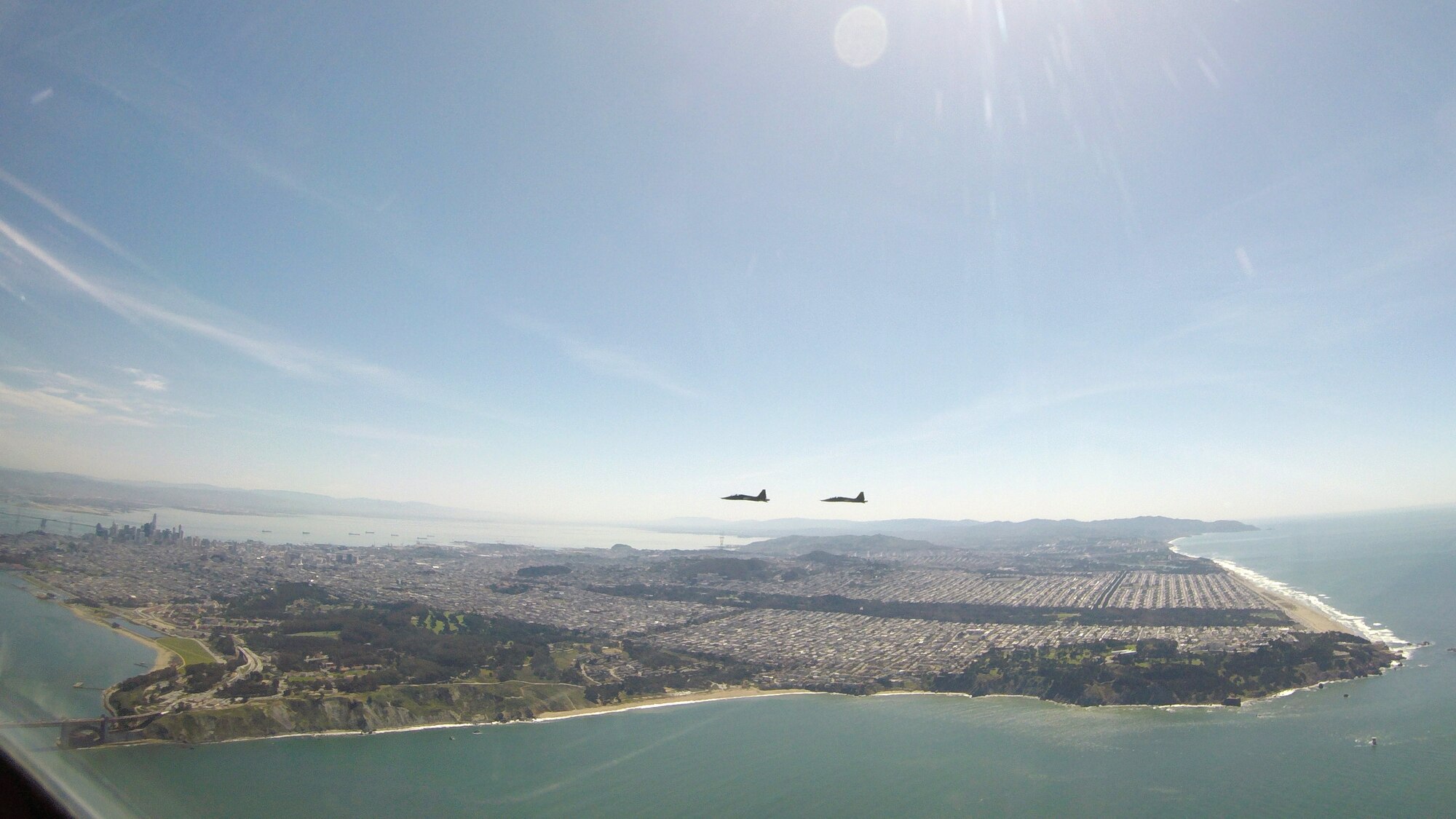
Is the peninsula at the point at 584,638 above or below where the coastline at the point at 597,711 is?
above

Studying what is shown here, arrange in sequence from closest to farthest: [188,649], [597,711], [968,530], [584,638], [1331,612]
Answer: [188,649] < [597,711] < [584,638] < [1331,612] < [968,530]

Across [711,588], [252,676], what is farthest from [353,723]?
[711,588]

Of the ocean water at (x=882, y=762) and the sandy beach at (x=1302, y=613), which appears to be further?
the sandy beach at (x=1302, y=613)

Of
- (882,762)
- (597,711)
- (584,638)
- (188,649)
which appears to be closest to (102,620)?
(188,649)

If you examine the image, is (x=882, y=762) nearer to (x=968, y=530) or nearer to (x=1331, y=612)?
(x=1331, y=612)

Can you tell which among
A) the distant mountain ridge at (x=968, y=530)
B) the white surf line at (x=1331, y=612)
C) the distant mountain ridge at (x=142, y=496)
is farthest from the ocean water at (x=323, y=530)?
the white surf line at (x=1331, y=612)

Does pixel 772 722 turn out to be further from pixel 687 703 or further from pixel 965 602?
pixel 965 602

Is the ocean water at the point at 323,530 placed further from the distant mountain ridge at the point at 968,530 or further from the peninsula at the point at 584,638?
the distant mountain ridge at the point at 968,530

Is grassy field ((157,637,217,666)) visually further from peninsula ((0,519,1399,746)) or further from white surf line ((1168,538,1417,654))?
white surf line ((1168,538,1417,654))
